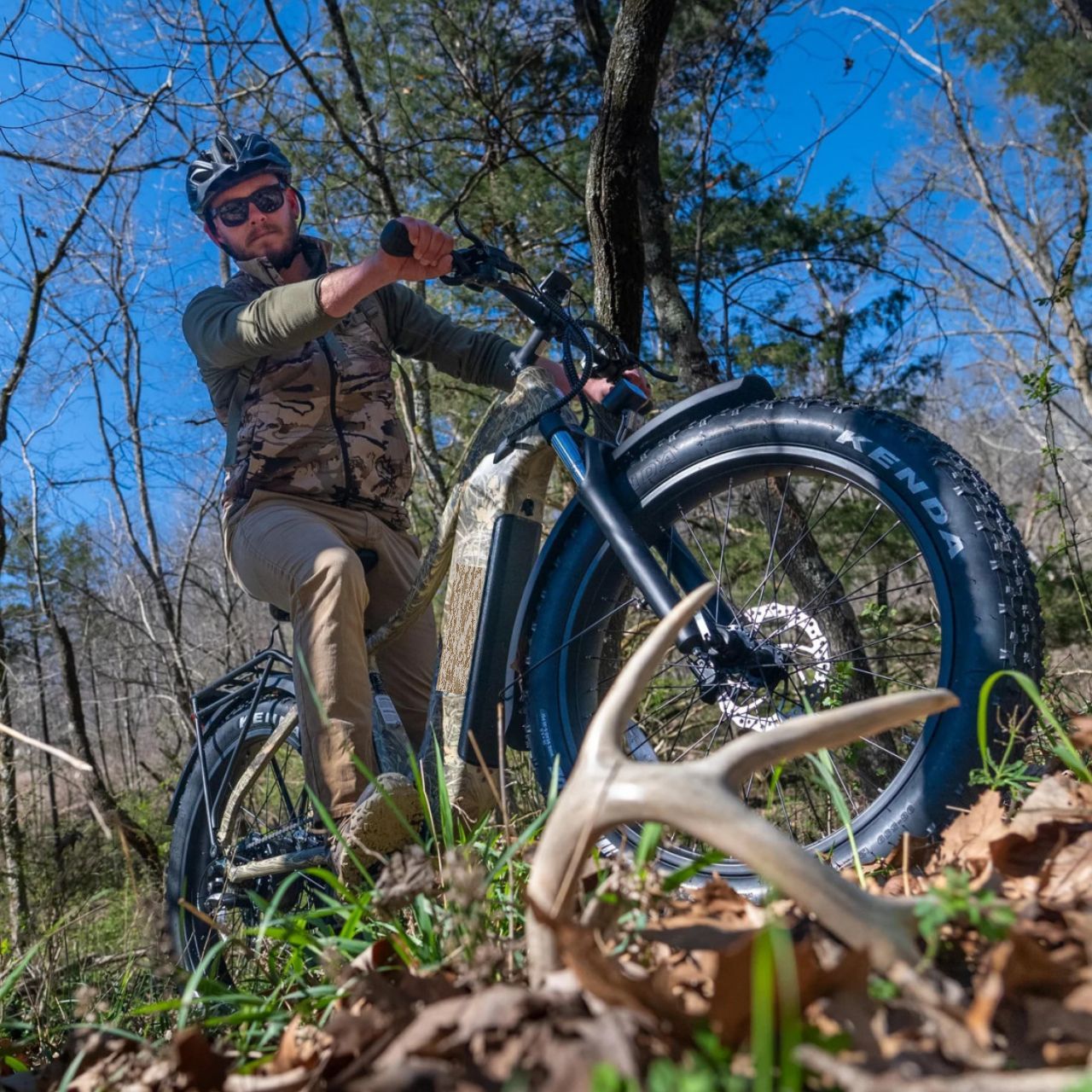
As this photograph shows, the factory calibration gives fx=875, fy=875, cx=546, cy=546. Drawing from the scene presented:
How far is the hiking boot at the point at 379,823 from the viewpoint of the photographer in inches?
80.7

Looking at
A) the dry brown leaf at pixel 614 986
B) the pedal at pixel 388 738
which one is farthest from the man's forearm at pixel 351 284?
the dry brown leaf at pixel 614 986

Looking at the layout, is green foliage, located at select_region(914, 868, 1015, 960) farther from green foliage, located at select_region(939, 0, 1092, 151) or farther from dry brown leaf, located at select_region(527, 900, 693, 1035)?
green foliage, located at select_region(939, 0, 1092, 151)

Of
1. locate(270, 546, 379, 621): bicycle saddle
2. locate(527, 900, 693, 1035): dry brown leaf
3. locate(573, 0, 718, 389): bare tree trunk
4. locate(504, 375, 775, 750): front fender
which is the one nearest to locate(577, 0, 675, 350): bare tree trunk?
locate(573, 0, 718, 389): bare tree trunk

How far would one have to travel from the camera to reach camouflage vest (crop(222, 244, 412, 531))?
2764 mm

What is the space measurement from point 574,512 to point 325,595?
788 millimetres

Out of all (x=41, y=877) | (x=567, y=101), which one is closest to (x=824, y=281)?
(x=567, y=101)

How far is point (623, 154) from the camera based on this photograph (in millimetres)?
3822

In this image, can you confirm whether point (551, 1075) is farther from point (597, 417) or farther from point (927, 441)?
point (597, 417)

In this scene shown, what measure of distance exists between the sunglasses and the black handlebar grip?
1.08 metres

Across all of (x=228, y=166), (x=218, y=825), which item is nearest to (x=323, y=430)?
(x=228, y=166)

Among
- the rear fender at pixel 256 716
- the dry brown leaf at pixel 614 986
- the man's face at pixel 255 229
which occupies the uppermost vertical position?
the man's face at pixel 255 229

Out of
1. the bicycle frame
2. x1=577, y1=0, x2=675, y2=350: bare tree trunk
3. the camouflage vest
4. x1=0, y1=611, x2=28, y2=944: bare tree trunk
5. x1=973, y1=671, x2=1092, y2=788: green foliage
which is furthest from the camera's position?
x1=0, y1=611, x2=28, y2=944: bare tree trunk

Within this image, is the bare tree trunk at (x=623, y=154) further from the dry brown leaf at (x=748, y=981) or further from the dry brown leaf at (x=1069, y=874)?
the dry brown leaf at (x=748, y=981)

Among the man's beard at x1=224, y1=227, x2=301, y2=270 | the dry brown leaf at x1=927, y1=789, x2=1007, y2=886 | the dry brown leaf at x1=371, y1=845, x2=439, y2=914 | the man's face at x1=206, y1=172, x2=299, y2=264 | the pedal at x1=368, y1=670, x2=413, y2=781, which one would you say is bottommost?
the dry brown leaf at x1=927, y1=789, x2=1007, y2=886
